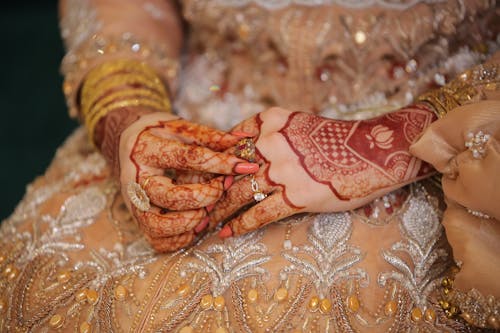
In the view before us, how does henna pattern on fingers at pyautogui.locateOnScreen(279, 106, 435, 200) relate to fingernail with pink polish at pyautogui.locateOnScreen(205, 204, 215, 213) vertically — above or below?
above

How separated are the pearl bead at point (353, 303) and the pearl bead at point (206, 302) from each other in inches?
6.6

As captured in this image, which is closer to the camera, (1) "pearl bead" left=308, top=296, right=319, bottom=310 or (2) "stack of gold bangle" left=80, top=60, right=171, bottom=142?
(1) "pearl bead" left=308, top=296, right=319, bottom=310

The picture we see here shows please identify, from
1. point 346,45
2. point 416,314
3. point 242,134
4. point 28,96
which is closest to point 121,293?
point 242,134

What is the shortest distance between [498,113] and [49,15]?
1807 mm

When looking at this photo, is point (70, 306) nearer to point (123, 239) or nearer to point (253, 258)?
point (123, 239)

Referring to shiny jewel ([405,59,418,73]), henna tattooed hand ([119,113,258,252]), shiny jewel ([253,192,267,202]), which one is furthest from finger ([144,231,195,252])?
shiny jewel ([405,59,418,73])

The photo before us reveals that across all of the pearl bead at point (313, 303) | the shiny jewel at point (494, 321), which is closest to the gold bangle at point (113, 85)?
the pearl bead at point (313, 303)

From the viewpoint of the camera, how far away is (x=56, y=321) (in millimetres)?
599

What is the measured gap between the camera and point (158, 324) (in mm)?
583

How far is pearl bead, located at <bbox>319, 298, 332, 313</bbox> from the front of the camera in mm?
573

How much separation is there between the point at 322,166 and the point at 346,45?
0.24m

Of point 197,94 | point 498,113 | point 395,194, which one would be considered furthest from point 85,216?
point 498,113

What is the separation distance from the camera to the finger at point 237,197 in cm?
60

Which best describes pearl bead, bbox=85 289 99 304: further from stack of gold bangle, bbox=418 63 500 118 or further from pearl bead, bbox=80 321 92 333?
stack of gold bangle, bbox=418 63 500 118
